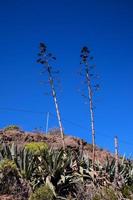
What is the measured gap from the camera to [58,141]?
3169cm

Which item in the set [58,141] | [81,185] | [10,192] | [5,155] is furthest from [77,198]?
[58,141]

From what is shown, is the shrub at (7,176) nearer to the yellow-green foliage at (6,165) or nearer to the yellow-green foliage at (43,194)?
the yellow-green foliage at (6,165)

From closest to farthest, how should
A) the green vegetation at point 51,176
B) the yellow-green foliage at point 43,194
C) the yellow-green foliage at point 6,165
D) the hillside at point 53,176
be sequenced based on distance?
the yellow-green foliage at point 43,194
the hillside at point 53,176
the green vegetation at point 51,176
the yellow-green foliage at point 6,165

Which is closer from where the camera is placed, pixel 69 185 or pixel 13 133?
pixel 69 185

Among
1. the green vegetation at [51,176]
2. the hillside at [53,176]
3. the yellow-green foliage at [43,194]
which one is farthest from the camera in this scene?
the green vegetation at [51,176]

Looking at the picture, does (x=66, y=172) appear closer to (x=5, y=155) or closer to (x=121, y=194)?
(x=5, y=155)

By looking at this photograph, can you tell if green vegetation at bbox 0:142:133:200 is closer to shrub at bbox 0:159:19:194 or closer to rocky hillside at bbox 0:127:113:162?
shrub at bbox 0:159:19:194

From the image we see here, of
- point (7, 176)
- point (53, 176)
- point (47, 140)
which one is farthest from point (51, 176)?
point (47, 140)

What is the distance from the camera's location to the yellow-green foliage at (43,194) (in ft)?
46.0

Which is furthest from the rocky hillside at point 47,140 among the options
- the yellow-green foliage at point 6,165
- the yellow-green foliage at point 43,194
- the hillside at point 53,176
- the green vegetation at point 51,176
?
the yellow-green foliage at point 43,194

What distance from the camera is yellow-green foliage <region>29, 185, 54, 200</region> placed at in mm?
14027

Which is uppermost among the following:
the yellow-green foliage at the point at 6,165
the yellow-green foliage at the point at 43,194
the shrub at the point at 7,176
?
the yellow-green foliage at the point at 6,165

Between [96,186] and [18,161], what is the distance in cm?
285

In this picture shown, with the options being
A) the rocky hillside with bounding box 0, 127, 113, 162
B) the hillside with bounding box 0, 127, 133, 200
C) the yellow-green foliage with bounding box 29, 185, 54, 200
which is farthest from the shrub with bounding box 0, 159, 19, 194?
the rocky hillside with bounding box 0, 127, 113, 162
